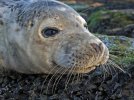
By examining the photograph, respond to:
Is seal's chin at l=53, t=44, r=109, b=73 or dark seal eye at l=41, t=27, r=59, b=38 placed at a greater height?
dark seal eye at l=41, t=27, r=59, b=38

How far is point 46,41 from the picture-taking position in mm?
6387

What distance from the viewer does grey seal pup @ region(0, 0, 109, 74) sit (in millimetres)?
6086

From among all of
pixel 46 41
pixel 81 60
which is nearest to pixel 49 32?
pixel 46 41

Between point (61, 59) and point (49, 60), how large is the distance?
0.22 metres

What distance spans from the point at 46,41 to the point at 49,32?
13 centimetres

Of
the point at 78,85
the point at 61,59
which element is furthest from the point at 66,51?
the point at 78,85

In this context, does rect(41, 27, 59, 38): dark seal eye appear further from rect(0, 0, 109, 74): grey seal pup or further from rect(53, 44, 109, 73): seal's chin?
rect(53, 44, 109, 73): seal's chin

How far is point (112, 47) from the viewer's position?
7570mm

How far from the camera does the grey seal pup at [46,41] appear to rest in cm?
609

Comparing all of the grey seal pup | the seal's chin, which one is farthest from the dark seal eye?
the seal's chin

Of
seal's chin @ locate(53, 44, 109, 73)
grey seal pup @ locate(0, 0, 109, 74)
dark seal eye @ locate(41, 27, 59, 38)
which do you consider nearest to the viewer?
seal's chin @ locate(53, 44, 109, 73)

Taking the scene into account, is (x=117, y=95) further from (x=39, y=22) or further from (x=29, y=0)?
(x=29, y=0)

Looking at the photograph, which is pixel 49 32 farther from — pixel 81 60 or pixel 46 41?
pixel 81 60

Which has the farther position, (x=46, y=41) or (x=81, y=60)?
(x=46, y=41)
